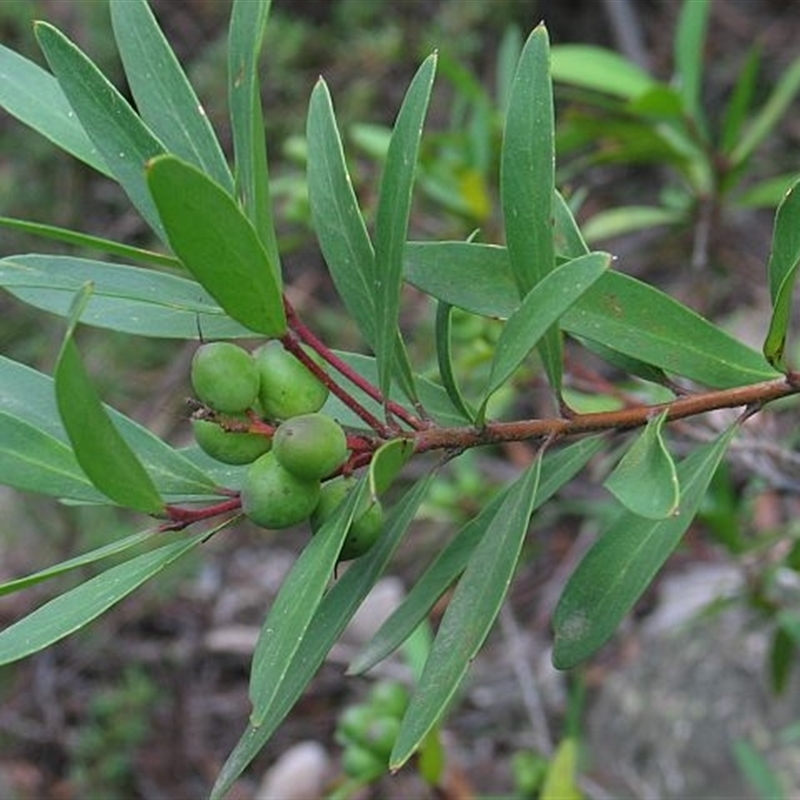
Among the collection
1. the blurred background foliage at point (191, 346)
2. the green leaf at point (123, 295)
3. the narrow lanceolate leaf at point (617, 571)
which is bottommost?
the blurred background foliage at point (191, 346)

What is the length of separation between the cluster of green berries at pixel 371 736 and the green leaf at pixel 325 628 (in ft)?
1.70

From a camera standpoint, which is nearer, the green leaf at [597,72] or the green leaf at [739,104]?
the green leaf at [739,104]

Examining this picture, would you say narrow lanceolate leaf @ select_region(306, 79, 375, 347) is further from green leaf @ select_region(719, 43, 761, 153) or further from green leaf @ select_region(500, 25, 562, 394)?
green leaf @ select_region(719, 43, 761, 153)

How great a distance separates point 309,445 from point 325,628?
15 centimetres

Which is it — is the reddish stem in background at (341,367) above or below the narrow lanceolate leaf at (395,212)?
below

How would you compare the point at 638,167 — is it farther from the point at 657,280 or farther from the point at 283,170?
the point at 283,170

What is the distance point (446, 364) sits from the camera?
2.68 feet

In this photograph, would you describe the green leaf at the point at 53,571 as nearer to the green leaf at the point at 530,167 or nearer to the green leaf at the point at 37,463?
the green leaf at the point at 37,463

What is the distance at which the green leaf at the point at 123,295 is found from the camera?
2.45 ft

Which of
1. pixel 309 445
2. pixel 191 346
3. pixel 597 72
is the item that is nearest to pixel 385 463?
pixel 309 445

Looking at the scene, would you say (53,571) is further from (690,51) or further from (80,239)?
(690,51)

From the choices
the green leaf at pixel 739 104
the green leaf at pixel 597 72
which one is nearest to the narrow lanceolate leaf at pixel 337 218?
the green leaf at pixel 739 104

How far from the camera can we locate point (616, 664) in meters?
2.52

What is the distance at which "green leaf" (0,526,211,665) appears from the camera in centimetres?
70
